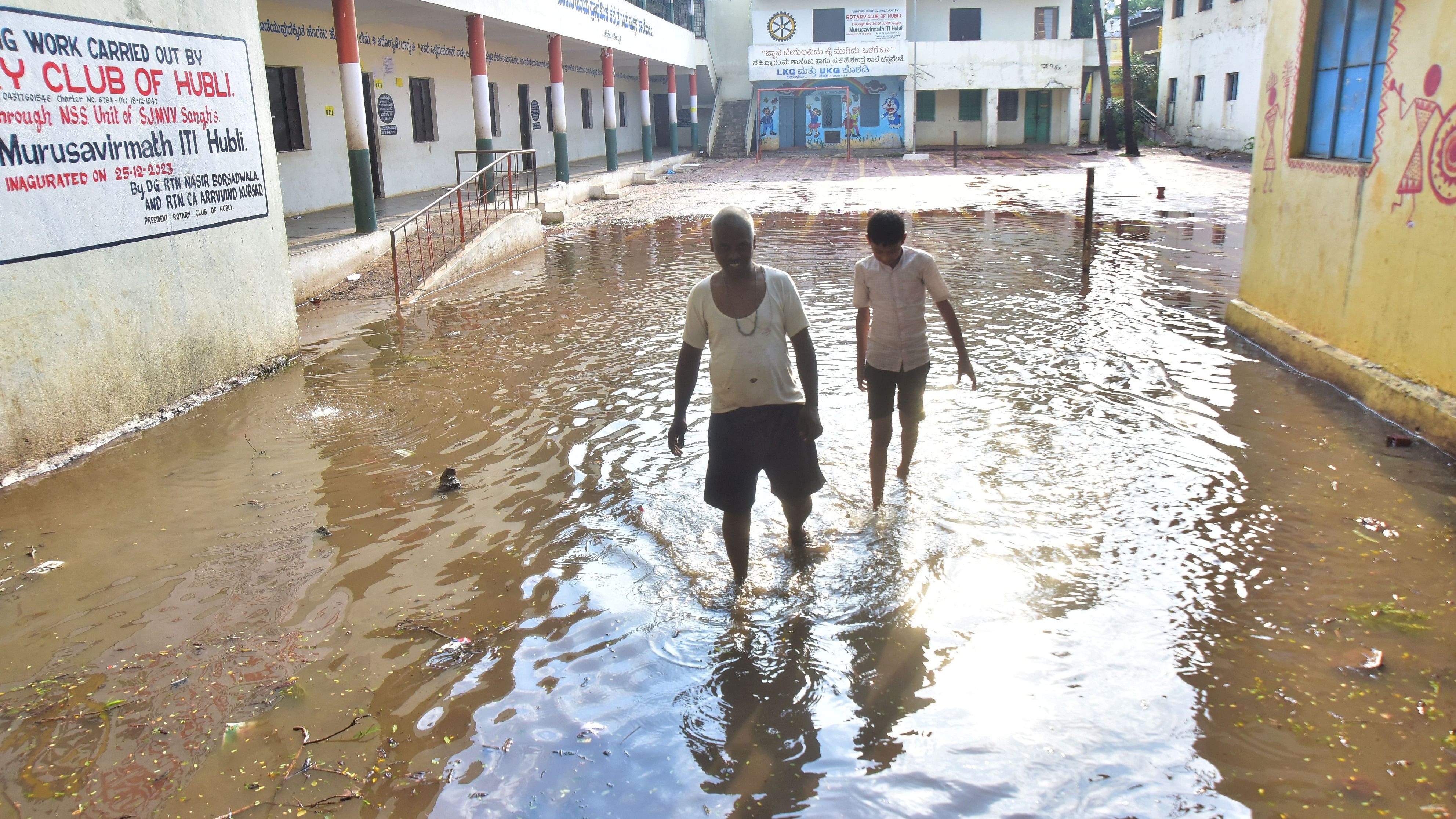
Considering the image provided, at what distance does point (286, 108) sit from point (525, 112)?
1175 cm

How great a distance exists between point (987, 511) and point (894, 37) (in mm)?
36846

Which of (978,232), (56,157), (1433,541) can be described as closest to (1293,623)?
(1433,541)

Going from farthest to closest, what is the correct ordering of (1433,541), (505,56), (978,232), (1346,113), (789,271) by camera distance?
(505,56), (978,232), (789,271), (1346,113), (1433,541)

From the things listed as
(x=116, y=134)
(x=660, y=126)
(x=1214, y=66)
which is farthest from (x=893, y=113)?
(x=116, y=134)

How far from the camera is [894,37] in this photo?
38312 millimetres

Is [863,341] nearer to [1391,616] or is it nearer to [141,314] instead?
[1391,616]

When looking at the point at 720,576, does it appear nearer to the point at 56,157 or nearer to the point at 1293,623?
the point at 1293,623

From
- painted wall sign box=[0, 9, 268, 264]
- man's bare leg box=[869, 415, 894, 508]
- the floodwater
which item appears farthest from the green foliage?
painted wall sign box=[0, 9, 268, 264]

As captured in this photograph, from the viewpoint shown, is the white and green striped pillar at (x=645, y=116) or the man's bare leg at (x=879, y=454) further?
the white and green striped pillar at (x=645, y=116)

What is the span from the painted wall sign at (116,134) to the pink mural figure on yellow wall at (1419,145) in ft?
27.4

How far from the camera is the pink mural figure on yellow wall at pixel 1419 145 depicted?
236 inches

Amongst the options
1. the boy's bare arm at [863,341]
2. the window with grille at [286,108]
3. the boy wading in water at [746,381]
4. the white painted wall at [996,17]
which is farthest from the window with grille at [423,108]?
the white painted wall at [996,17]

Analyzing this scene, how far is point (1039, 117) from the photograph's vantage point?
131 ft

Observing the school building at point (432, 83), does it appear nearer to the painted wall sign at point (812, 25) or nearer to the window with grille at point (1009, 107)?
the painted wall sign at point (812, 25)
